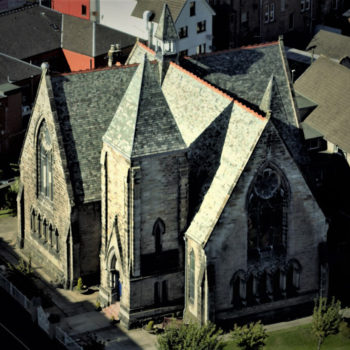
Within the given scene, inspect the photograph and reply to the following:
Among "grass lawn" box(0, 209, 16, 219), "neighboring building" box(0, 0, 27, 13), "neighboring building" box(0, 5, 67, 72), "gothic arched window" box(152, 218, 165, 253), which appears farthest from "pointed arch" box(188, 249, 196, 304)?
"neighboring building" box(0, 0, 27, 13)

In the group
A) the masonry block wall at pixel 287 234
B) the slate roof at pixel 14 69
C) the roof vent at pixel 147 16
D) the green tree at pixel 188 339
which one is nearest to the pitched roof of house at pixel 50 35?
the roof vent at pixel 147 16

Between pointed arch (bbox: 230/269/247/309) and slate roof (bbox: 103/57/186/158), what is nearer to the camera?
slate roof (bbox: 103/57/186/158)

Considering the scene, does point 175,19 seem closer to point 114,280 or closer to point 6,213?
point 6,213

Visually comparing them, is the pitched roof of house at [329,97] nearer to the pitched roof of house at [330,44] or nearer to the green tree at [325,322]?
the pitched roof of house at [330,44]

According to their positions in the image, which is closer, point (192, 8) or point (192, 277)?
point (192, 277)

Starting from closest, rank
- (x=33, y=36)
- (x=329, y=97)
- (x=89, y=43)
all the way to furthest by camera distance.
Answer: (x=329, y=97) < (x=89, y=43) < (x=33, y=36)

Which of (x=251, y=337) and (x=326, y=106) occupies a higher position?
(x=326, y=106)

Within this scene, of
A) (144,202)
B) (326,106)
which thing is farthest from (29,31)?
(144,202)

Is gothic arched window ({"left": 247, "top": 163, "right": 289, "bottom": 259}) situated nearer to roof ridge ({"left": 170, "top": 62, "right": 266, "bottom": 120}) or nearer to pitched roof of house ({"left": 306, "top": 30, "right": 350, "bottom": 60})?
A: roof ridge ({"left": 170, "top": 62, "right": 266, "bottom": 120})
